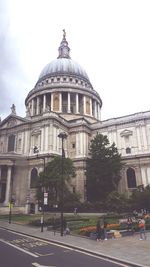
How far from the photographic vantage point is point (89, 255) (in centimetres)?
1303

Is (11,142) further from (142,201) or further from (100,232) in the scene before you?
(100,232)

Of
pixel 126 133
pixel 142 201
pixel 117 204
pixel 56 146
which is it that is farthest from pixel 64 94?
pixel 142 201

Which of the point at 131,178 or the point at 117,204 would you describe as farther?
the point at 131,178

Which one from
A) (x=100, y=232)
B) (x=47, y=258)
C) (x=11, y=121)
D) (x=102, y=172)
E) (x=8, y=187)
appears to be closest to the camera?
(x=47, y=258)

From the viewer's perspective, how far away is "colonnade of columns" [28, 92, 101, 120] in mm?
63812

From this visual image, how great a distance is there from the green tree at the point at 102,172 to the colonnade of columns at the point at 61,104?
72.0 feet

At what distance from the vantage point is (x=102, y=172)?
139ft

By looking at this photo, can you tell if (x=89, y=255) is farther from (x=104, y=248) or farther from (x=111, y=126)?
(x=111, y=126)

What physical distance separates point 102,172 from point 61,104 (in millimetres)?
28037

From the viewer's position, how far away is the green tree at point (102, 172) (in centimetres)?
4244

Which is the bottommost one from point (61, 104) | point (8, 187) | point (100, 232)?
point (100, 232)

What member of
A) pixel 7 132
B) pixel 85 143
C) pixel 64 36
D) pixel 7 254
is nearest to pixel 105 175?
pixel 85 143

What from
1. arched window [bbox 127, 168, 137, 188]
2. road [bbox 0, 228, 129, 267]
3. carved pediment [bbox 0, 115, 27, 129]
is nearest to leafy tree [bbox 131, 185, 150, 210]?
arched window [bbox 127, 168, 137, 188]

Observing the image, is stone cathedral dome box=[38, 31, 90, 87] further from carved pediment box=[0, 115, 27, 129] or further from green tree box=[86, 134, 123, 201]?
green tree box=[86, 134, 123, 201]
